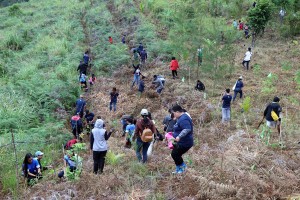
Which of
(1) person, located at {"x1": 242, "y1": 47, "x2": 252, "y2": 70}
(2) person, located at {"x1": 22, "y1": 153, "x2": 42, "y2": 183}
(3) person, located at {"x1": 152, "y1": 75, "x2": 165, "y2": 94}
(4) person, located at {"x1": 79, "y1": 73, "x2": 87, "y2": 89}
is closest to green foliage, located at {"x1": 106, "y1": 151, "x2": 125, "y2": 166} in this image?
(2) person, located at {"x1": 22, "y1": 153, "x2": 42, "y2": 183}

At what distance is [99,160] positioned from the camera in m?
6.93

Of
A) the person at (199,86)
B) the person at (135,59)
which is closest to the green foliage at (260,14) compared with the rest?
the person at (135,59)

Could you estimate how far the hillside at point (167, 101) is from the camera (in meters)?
5.91

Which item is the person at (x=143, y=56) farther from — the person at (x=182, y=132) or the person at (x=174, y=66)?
the person at (x=182, y=132)

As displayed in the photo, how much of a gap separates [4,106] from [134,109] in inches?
191

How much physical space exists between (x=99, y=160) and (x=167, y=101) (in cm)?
693

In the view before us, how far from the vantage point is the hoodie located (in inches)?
262

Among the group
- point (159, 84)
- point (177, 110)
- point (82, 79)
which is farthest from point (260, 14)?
point (177, 110)

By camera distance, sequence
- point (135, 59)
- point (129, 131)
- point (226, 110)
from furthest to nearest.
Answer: point (135, 59) → point (226, 110) → point (129, 131)

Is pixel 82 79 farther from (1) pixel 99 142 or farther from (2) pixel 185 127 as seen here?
(2) pixel 185 127

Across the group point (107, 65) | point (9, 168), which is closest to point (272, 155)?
point (9, 168)

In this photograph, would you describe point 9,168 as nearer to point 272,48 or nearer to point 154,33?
point 154,33

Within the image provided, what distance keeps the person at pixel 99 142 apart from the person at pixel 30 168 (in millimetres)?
1331

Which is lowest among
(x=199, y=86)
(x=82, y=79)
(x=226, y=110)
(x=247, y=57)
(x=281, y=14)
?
(x=226, y=110)
